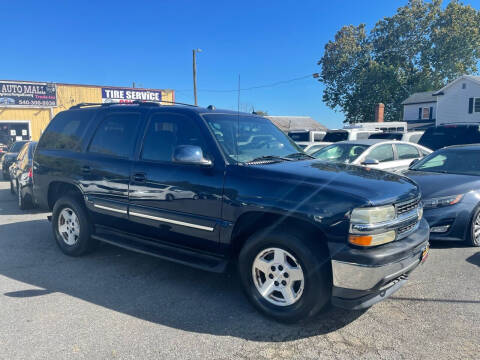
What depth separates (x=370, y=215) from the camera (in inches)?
116

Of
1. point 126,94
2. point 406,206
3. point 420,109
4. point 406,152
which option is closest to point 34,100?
point 126,94

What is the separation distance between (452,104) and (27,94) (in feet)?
115

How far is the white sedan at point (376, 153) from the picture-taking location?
8086 millimetres

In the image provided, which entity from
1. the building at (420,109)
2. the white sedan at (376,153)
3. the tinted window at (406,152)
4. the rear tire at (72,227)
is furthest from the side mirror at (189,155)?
the building at (420,109)

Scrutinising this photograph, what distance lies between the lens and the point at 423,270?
14.6ft

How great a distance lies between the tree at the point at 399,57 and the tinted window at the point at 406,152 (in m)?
35.8

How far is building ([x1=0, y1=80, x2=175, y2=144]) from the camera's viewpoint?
23.2 m

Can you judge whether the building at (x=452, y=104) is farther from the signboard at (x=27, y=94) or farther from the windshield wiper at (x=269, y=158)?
the windshield wiper at (x=269, y=158)

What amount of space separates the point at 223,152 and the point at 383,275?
1.83m

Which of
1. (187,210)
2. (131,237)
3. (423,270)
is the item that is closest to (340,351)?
(187,210)

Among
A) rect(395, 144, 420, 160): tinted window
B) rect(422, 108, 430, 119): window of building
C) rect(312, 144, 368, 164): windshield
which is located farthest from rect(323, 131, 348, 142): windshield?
rect(422, 108, 430, 119): window of building

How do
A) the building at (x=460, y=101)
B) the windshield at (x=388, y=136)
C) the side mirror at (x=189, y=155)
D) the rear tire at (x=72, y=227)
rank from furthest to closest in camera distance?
the building at (x=460, y=101), the windshield at (x=388, y=136), the rear tire at (x=72, y=227), the side mirror at (x=189, y=155)

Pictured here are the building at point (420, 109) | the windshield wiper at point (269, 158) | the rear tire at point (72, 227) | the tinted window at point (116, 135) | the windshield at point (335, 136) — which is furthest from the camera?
the building at point (420, 109)

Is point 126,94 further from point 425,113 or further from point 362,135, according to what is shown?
point 425,113
